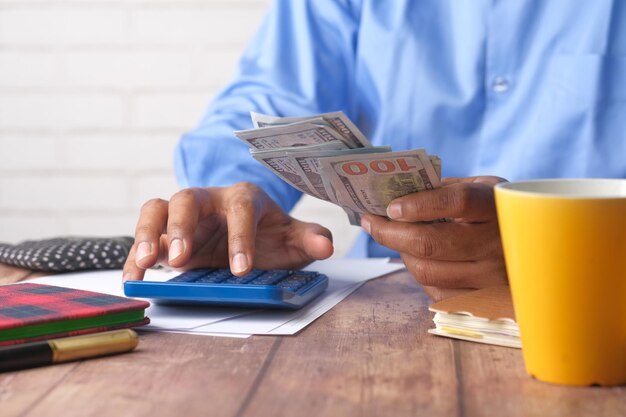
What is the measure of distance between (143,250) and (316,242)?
0.22 meters

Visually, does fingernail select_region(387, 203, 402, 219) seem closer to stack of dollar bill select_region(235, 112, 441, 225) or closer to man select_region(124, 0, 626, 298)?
stack of dollar bill select_region(235, 112, 441, 225)

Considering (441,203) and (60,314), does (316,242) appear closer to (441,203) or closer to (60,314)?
(441,203)

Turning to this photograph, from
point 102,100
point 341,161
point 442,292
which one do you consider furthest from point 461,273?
point 102,100

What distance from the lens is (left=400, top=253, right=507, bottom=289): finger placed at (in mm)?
942

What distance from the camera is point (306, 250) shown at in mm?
1095

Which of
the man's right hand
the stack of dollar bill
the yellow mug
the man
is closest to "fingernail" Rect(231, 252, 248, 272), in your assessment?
the man's right hand

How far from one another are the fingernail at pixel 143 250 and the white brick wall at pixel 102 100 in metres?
1.40

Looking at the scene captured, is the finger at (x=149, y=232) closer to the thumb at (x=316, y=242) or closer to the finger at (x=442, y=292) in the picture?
the thumb at (x=316, y=242)

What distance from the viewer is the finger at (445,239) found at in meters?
0.94

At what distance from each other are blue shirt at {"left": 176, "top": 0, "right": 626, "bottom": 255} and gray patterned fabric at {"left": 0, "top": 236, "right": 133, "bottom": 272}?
33cm

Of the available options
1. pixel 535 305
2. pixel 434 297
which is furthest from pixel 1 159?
pixel 535 305

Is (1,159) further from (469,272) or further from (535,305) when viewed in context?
(535,305)

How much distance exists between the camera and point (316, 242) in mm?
1069

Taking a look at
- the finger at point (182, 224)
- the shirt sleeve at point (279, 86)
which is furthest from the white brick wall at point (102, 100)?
the finger at point (182, 224)
